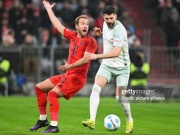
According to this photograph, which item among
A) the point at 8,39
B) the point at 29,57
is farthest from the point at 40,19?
the point at 8,39

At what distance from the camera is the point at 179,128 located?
48.5ft

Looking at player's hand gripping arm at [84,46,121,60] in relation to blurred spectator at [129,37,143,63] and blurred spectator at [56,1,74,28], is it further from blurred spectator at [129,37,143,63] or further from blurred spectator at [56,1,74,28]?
blurred spectator at [56,1,74,28]

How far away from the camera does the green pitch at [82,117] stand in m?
13.7

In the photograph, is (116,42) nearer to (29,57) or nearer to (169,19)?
(29,57)

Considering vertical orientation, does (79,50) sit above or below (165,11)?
below

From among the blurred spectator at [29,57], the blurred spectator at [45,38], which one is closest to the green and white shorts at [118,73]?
the blurred spectator at [29,57]

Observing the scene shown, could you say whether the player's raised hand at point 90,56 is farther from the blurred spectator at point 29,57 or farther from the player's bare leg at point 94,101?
the blurred spectator at point 29,57

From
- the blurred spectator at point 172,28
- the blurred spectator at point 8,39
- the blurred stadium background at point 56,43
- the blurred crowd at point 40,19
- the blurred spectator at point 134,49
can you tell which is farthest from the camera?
the blurred spectator at point 172,28

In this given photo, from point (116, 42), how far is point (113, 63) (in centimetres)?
65

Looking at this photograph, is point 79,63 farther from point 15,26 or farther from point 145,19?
point 145,19

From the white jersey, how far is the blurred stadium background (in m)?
12.2

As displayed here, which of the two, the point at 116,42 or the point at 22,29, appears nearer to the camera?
the point at 116,42

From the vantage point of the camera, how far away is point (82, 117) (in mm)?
17250

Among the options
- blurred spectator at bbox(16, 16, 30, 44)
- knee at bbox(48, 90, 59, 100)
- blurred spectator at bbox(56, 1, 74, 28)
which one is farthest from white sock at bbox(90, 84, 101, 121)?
blurred spectator at bbox(56, 1, 74, 28)
